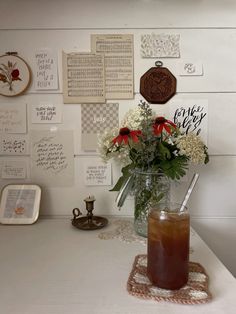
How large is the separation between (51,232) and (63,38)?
74 cm

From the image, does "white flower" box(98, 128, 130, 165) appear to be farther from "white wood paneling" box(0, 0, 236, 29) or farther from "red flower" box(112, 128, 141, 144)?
"white wood paneling" box(0, 0, 236, 29)

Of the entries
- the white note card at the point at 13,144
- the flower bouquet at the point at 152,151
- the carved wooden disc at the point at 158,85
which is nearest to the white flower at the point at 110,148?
the flower bouquet at the point at 152,151

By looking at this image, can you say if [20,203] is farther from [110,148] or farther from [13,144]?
[110,148]

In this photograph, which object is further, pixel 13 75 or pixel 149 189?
pixel 13 75

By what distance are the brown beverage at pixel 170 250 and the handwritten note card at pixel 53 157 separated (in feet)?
2.01

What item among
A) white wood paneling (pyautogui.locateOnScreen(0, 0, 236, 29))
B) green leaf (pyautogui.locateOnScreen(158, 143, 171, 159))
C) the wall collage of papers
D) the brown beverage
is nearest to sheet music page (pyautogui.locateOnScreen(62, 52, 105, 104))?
the wall collage of papers

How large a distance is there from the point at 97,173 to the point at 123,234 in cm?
29

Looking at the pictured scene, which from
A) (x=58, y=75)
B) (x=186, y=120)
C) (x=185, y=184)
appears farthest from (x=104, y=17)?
(x=185, y=184)

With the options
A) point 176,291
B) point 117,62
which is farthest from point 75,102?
point 176,291

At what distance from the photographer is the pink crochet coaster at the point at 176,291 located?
65 centimetres

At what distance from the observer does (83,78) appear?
1194 mm

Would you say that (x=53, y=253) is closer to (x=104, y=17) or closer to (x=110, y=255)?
(x=110, y=255)

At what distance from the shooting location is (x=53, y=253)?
90 cm

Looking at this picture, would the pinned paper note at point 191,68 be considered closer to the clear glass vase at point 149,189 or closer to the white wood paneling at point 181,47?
the white wood paneling at point 181,47
